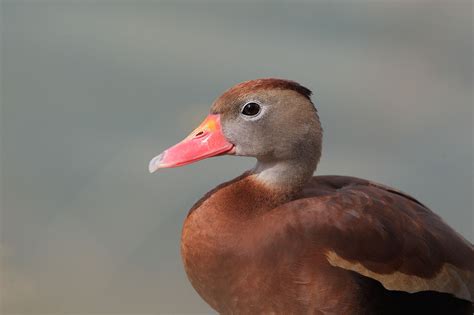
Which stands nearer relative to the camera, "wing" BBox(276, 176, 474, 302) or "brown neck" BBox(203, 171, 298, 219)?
"wing" BBox(276, 176, 474, 302)

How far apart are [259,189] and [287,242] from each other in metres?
0.23

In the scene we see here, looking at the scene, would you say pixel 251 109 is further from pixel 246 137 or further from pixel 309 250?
pixel 309 250

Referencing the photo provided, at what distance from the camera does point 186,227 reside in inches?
114

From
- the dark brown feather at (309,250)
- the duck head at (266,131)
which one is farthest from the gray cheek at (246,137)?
the dark brown feather at (309,250)

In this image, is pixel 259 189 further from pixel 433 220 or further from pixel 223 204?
pixel 433 220

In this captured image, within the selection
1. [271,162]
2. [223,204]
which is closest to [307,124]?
[271,162]

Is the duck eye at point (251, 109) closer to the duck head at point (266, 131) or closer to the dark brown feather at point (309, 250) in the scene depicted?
the duck head at point (266, 131)

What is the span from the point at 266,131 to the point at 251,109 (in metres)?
0.08

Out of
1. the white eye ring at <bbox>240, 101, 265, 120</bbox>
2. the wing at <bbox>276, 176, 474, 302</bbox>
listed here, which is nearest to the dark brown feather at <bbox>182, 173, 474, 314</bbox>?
the wing at <bbox>276, 176, 474, 302</bbox>

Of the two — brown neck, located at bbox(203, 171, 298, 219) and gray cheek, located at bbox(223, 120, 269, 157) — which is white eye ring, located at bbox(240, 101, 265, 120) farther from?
brown neck, located at bbox(203, 171, 298, 219)

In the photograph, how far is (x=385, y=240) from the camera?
9.05 feet

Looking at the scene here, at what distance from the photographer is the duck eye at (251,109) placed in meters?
2.85

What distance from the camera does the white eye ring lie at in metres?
2.85

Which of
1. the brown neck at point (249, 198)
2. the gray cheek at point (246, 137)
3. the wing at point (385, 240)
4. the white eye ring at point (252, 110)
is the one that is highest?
the white eye ring at point (252, 110)
